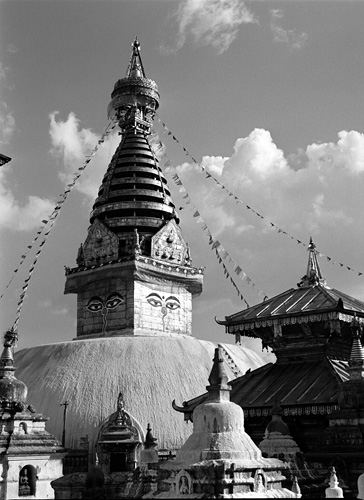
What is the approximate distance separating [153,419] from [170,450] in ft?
8.32

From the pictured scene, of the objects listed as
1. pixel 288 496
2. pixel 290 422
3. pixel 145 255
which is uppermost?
pixel 145 255

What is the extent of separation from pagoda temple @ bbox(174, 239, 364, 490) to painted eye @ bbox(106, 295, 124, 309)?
19.0 m

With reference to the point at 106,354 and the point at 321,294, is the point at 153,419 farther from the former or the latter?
the point at 321,294

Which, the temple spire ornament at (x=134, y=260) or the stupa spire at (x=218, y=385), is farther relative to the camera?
the temple spire ornament at (x=134, y=260)

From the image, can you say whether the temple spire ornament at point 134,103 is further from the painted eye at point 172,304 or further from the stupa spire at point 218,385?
the stupa spire at point 218,385

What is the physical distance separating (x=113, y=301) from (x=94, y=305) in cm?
157

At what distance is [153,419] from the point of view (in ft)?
98.5

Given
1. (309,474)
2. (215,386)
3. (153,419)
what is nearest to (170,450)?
(153,419)

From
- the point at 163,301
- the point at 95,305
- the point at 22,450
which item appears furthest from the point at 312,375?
the point at 95,305

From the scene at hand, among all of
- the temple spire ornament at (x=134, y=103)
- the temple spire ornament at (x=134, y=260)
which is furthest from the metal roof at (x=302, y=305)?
the temple spire ornament at (x=134, y=103)

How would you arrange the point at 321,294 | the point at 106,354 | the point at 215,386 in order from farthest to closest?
the point at 106,354 → the point at 321,294 → the point at 215,386

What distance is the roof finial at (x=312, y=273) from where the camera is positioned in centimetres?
2053

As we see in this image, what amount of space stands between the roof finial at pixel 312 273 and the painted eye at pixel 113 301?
1906 cm

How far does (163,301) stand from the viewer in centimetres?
3916
